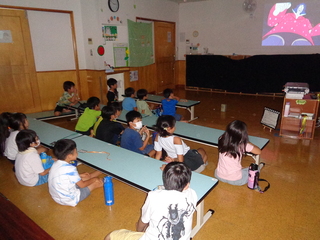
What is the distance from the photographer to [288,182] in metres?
3.13

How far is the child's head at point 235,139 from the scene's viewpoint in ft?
8.68

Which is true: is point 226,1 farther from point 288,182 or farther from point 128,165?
point 128,165

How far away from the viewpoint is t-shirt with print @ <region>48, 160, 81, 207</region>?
2434 millimetres

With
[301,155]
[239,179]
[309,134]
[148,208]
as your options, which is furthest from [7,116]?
[309,134]

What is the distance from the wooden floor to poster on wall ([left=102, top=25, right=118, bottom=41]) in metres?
4.20

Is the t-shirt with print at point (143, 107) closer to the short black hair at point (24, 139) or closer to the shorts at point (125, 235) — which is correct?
the short black hair at point (24, 139)

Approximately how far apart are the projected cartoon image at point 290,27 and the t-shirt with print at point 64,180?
26.1 ft

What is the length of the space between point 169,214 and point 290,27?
8264 millimetres

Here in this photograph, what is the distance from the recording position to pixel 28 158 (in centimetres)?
276

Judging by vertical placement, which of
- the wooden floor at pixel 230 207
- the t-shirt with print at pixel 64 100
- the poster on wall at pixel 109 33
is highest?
the poster on wall at pixel 109 33

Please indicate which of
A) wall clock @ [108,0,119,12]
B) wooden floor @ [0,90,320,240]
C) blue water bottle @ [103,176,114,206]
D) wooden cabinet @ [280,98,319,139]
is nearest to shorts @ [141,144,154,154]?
wooden floor @ [0,90,320,240]

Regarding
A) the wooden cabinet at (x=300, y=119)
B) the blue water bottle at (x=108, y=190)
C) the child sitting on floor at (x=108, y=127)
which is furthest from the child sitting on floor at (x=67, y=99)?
the wooden cabinet at (x=300, y=119)

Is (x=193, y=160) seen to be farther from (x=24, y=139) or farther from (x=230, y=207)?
(x=24, y=139)

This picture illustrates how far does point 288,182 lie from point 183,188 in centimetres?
218
